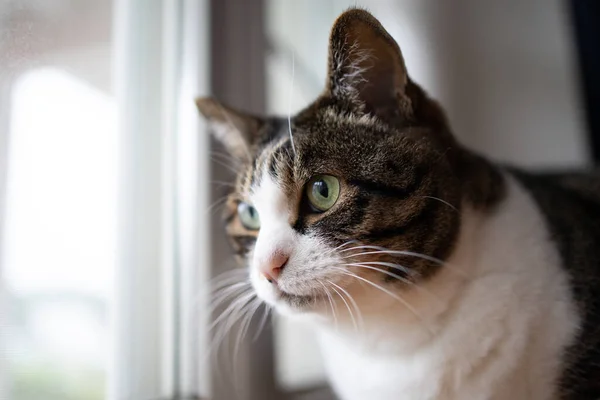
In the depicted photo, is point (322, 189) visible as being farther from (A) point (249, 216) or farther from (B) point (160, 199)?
(B) point (160, 199)

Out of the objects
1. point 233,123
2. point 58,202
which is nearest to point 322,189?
point 233,123

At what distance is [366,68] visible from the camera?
78cm

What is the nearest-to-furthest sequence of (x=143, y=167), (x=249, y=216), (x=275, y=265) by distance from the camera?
(x=275, y=265) < (x=249, y=216) < (x=143, y=167)

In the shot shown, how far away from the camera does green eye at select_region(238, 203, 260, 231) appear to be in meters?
0.90

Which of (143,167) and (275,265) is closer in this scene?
(275,265)

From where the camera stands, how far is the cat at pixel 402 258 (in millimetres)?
749

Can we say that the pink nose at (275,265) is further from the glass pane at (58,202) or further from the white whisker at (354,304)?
the glass pane at (58,202)

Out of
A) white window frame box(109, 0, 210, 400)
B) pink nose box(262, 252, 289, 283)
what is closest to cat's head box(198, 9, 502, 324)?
pink nose box(262, 252, 289, 283)

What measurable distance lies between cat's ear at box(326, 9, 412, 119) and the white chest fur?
236 millimetres

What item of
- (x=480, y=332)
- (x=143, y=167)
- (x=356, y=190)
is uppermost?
(x=143, y=167)

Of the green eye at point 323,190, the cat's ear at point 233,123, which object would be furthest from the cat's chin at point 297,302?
the cat's ear at point 233,123

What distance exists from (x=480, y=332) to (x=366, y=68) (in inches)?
17.1

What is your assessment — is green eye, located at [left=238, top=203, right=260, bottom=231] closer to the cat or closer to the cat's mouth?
the cat

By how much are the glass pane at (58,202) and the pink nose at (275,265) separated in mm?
329
